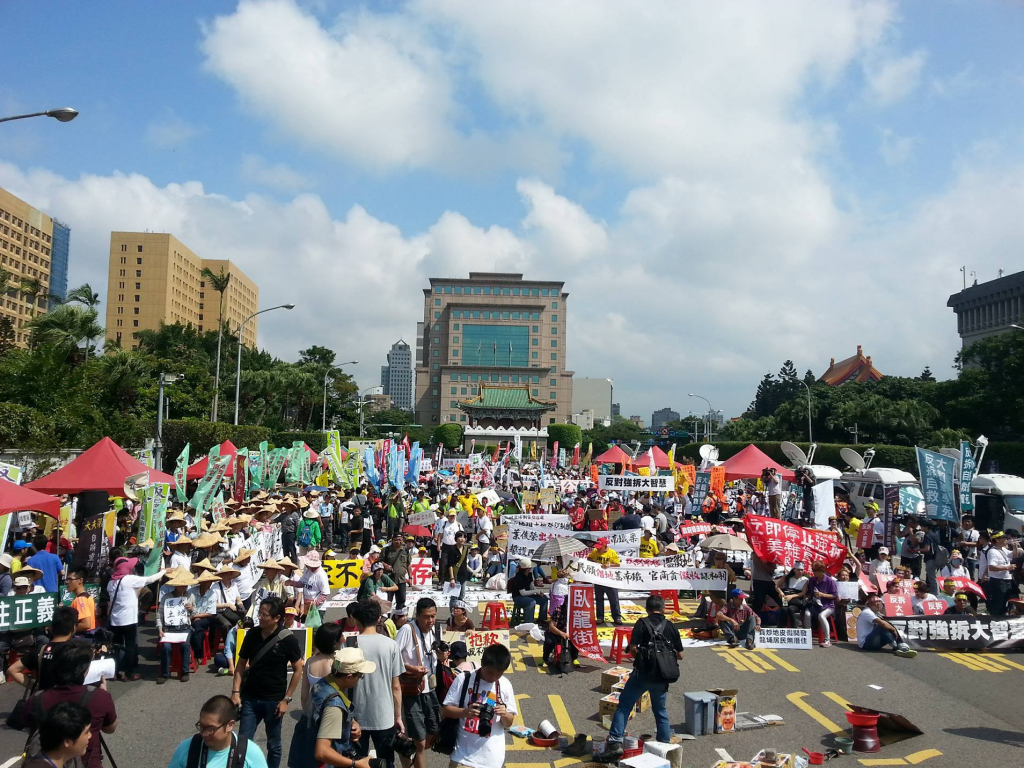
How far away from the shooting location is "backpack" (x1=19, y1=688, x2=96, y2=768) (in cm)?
392

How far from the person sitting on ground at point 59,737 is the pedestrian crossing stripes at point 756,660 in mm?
7958

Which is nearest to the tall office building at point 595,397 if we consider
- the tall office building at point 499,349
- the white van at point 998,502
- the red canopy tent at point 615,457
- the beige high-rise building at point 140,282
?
the tall office building at point 499,349

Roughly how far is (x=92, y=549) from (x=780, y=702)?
10424mm

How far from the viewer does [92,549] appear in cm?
1188

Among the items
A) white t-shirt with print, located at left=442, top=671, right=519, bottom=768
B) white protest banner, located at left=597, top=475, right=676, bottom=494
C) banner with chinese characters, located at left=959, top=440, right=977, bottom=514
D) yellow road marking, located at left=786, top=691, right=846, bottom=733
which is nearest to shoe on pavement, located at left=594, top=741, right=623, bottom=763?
white t-shirt with print, located at left=442, top=671, right=519, bottom=768

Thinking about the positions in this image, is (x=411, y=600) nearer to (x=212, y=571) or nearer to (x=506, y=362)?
(x=212, y=571)

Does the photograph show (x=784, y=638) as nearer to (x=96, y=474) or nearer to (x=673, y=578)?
(x=673, y=578)

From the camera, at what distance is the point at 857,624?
1093 cm

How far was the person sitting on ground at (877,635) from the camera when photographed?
10570 mm

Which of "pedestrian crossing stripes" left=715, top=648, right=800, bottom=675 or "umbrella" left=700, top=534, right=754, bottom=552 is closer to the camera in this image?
"pedestrian crossing stripes" left=715, top=648, right=800, bottom=675

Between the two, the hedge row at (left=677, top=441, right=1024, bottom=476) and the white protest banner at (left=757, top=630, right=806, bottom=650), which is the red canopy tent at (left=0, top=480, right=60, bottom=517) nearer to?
the white protest banner at (left=757, top=630, right=806, bottom=650)

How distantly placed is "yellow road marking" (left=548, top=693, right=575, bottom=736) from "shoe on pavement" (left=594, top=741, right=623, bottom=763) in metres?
0.82

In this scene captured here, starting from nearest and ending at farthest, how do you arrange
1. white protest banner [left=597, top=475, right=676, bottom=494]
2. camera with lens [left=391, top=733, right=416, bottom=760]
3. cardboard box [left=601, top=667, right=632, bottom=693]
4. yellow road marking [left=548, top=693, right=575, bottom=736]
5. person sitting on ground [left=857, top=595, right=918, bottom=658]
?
camera with lens [left=391, top=733, right=416, bottom=760]
yellow road marking [left=548, top=693, right=575, bottom=736]
cardboard box [left=601, top=667, right=632, bottom=693]
person sitting on ground [left=857, top=595, right=918, bottom=658]
white protest banner [left=597, top=475, right=676, bottom=494]

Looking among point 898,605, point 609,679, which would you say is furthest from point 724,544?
point 609,679
